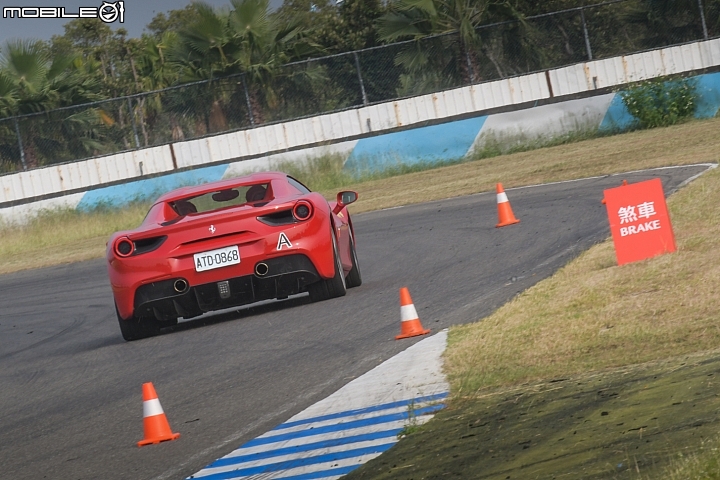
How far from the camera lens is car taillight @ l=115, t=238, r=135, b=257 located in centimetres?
956

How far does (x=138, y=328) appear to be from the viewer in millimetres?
10023

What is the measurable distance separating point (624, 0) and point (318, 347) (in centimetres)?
2326

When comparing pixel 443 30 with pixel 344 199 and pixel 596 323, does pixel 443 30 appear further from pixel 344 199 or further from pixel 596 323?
pixel 596 323

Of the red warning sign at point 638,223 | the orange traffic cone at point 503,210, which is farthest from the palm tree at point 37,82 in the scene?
the red warning sign at point 638,223

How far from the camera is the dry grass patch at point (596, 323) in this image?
6.11m

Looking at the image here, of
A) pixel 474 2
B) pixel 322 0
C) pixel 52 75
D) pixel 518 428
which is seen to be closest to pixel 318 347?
pixel 518 428

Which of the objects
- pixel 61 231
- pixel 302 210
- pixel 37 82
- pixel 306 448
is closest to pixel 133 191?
pixel 61 231

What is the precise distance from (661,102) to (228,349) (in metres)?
19.5

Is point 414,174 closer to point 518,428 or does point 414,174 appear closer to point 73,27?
point 518,428

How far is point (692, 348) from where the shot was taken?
5902mm

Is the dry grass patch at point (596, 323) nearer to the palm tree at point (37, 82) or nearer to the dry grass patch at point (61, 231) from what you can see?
the dry grass patch at point (61, 231)

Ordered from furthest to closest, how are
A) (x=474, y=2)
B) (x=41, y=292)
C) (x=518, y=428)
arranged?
1. (x=474, y=2)
2. (x=41, y=292)
3. (x=518, y=428)

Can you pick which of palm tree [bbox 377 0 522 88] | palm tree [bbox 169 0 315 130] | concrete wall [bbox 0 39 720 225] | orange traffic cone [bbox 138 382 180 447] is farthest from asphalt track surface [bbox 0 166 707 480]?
palm tree [bbox 169 0 315 130]

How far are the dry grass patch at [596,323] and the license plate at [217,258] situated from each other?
2.26 meters
